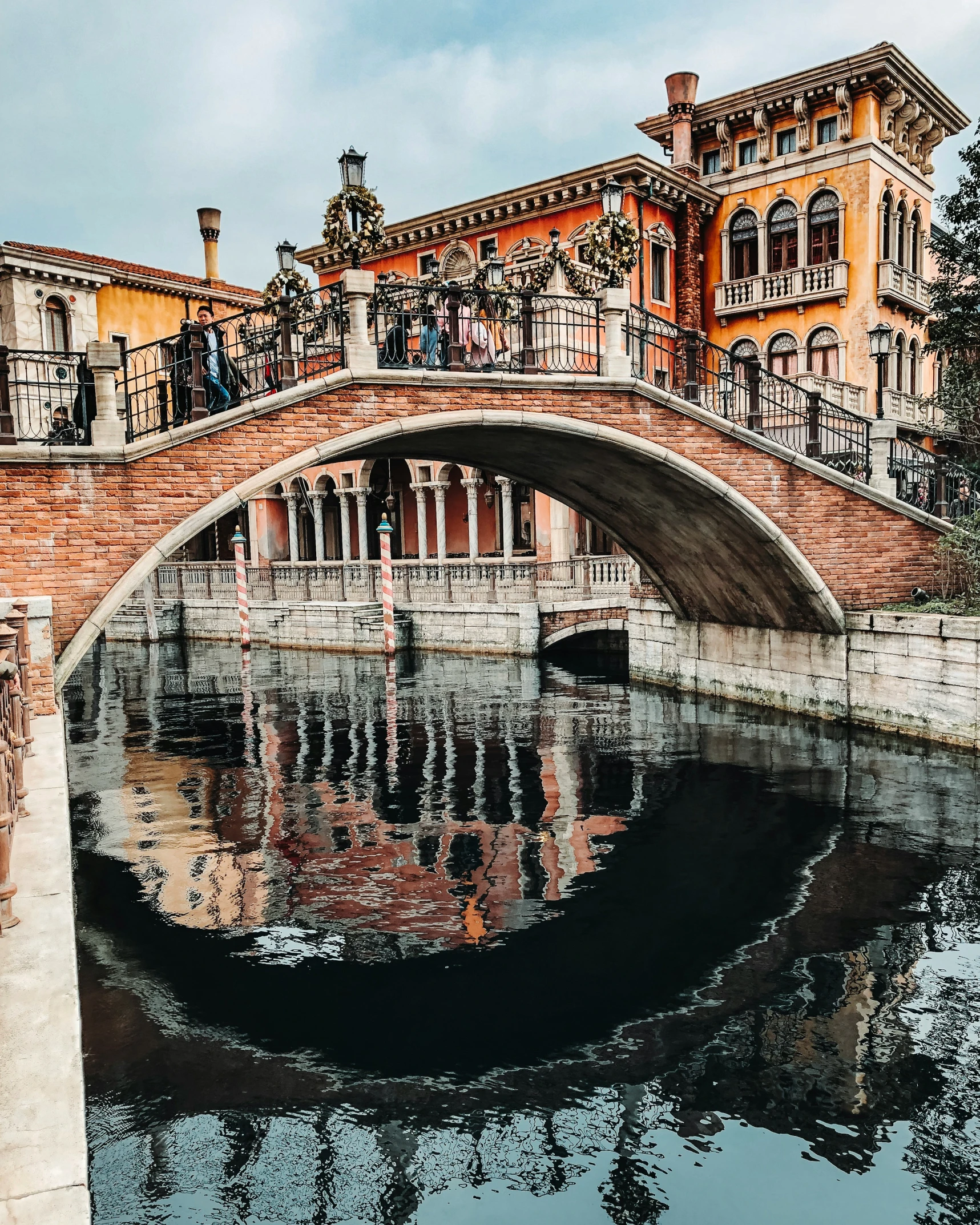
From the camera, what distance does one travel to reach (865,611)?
43.6ft

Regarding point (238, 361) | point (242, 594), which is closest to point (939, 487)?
point (238, 361)

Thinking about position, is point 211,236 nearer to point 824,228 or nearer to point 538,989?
point 824,228

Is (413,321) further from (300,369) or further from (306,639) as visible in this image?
(306,639)

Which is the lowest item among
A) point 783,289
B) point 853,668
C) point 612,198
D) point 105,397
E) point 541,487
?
point 853,668

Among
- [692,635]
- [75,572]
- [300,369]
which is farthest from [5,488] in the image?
[692,635]

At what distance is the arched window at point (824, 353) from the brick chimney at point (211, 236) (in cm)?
1851

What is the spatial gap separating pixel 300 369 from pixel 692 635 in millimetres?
8643

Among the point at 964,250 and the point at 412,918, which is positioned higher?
the point at 964,250

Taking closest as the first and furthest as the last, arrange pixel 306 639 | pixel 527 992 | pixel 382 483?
1. pixel 527 992
2. pixel 306 639
3. pixel 382 483

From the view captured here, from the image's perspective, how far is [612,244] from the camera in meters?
12.5

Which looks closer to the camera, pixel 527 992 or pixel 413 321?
pixel 527 992

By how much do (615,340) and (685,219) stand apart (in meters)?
14.9

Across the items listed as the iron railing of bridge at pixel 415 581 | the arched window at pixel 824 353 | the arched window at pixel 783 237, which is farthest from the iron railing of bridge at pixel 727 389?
the arched window at pixel 783 237

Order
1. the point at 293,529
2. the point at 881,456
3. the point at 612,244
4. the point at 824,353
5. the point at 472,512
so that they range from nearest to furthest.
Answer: the point at 612,244 → the point at 881,456 → the point at 824,353 → the point at 472,512 → the point at 293,529
